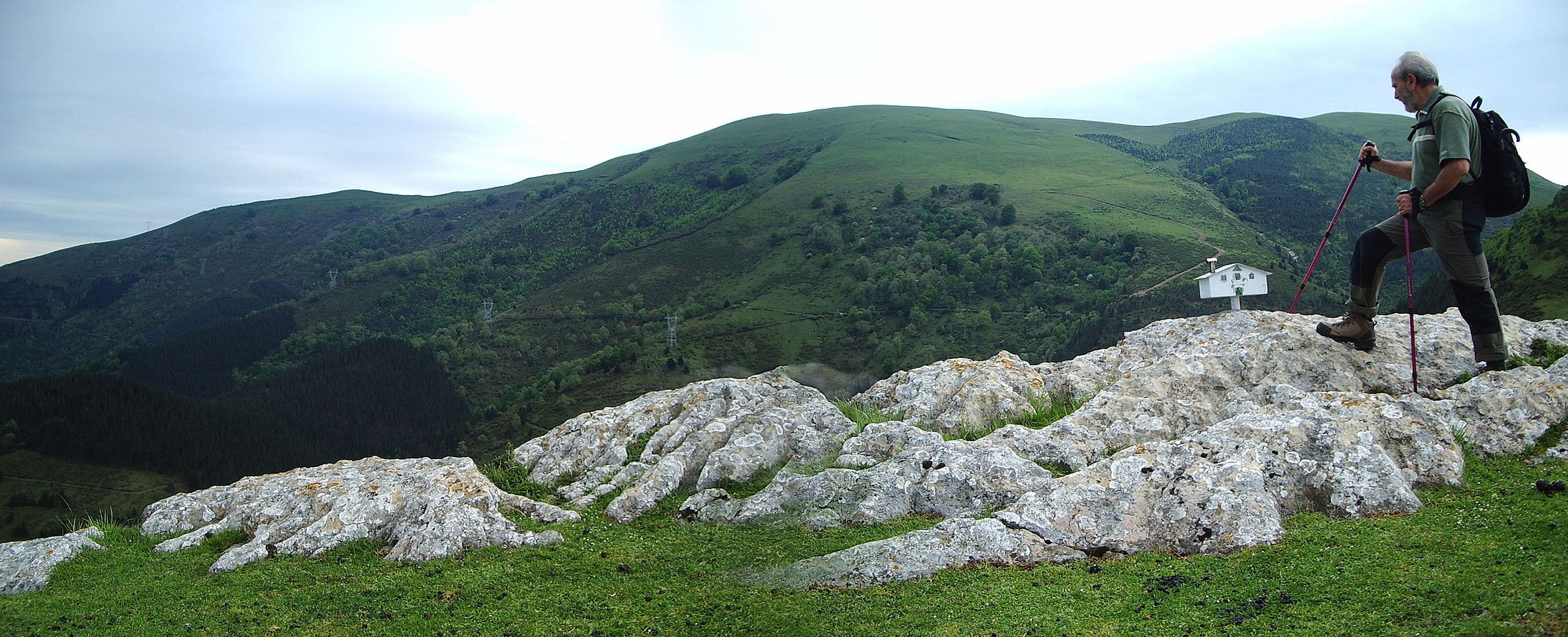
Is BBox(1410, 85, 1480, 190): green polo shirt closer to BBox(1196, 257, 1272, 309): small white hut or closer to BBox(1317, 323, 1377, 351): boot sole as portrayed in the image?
BBox(1317, 323, 1377, 351): boot sole

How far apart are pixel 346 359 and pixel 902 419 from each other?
17050cm

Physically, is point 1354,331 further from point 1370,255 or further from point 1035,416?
point 1035,416

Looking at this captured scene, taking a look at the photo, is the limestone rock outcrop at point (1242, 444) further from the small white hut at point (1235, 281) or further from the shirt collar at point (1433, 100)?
the small white hut at point (1235, 281)

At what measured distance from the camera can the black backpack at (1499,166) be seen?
1064cm

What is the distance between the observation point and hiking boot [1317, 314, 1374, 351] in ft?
43.9

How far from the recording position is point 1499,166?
10703 mm

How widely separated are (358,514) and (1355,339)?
54.1 feet

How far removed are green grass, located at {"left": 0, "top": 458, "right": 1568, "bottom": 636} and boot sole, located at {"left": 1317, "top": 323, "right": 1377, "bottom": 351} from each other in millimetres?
3604

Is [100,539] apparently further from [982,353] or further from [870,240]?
[870,240]

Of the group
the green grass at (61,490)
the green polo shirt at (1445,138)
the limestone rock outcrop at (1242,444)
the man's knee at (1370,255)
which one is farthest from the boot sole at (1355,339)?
the green grass at (61,490)

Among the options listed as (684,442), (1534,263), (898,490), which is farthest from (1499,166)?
(1534,263)

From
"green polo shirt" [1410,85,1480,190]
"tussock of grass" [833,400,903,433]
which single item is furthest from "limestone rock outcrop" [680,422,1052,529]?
"green polo shirt" [1410,85,1480,190]

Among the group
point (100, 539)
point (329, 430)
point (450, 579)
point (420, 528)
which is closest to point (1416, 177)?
point (450, 579)

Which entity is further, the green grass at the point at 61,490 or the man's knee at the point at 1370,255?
the green grass at the point at 61,490
